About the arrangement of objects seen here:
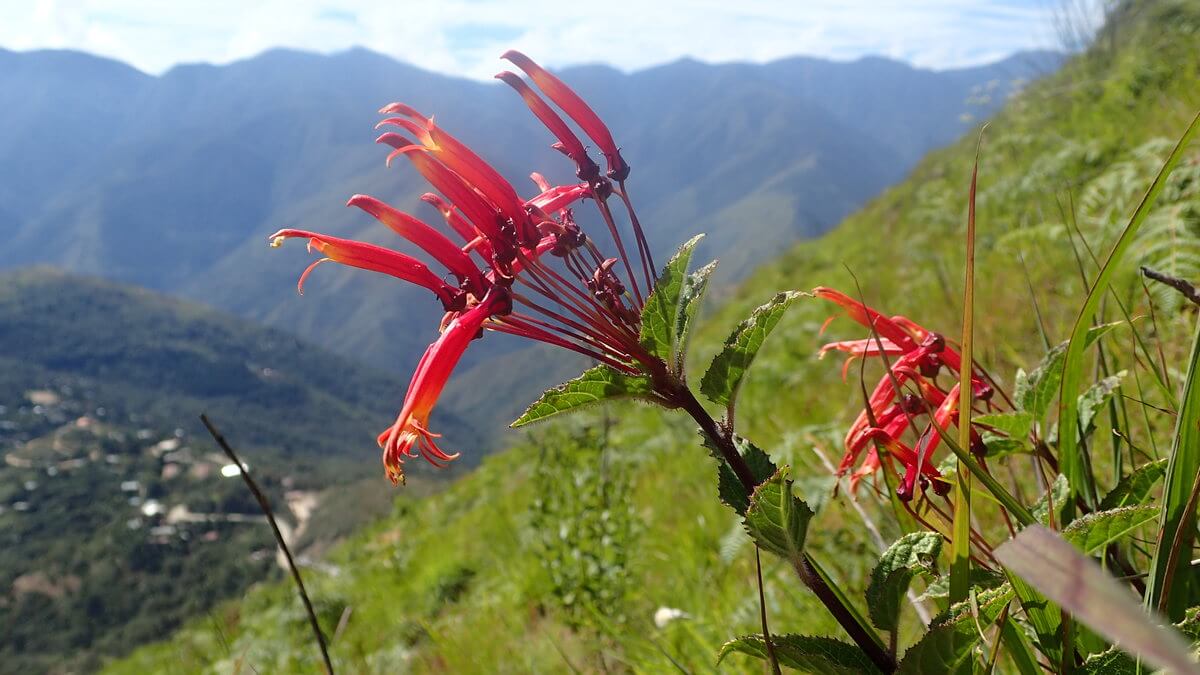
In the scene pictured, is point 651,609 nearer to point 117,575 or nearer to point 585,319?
point 585,319

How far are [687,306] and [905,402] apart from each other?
448 millimetres

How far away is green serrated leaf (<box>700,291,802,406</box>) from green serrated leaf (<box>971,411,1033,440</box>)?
1.51 ft

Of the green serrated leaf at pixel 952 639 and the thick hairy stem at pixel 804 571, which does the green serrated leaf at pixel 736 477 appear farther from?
the green serrated leaf at pixel 952 639

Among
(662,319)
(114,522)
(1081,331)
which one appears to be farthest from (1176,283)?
(114,522)

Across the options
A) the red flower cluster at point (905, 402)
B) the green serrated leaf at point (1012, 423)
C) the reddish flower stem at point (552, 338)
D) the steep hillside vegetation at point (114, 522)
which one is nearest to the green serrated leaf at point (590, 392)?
the reddish flower stem at point (552, 338)

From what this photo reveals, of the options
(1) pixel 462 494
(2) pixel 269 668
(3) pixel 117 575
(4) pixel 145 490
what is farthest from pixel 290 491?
(2) pixel 269 668

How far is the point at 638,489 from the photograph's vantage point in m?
7.42

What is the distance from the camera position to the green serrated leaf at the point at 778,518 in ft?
3.31

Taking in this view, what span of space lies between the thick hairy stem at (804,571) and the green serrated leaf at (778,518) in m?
0.03

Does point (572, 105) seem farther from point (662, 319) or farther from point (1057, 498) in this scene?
point (1057, 498)

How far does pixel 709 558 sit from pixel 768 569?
583 millimetres

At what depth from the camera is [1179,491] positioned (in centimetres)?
97

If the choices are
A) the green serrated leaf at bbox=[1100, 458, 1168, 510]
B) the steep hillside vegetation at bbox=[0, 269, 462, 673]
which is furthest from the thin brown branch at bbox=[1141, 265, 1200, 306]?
the steep hillside vegetation at bbox=[0, 269, 462, 673]

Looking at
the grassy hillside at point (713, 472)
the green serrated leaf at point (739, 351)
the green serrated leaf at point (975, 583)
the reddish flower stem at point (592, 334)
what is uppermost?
the reddish flower stem at point (592, 334)
